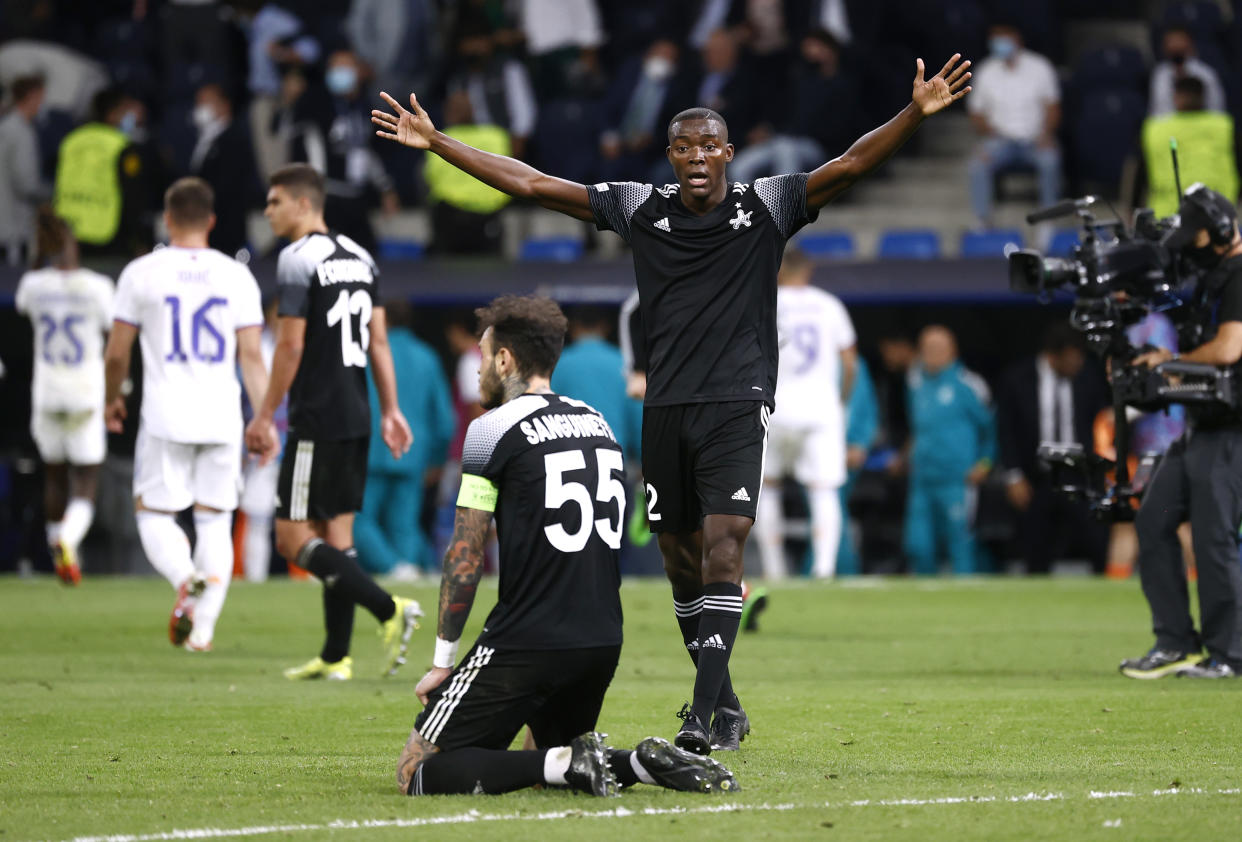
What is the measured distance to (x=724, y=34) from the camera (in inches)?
763

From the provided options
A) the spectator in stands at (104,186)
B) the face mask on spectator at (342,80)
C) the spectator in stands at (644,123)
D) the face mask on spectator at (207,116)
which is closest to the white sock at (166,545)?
the spectator in stands at (104,186)

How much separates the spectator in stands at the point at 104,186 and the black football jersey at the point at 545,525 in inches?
492

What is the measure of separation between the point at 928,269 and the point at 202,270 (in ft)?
25.9

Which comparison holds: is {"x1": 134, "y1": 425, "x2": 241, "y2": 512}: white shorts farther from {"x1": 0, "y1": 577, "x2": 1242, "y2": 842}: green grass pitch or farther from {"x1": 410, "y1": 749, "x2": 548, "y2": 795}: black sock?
{"x1": 410, "y1": 749, "x2": 548, "y2": 795}: black sock

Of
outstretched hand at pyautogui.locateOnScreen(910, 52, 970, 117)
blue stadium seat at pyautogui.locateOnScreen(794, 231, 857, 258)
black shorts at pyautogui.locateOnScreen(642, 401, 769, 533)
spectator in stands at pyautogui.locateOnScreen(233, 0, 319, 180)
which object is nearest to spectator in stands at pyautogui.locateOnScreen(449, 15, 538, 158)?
spectator in stands at pyautogui.locateOnScreen(233, 0, 319, 180)

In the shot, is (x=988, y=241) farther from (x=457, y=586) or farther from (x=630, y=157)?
(x=457, y=586)

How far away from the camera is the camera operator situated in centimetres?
870

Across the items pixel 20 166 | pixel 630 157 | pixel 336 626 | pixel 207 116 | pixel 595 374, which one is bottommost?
pixel 336 626

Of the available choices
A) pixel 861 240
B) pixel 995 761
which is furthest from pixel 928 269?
pixel 995 761

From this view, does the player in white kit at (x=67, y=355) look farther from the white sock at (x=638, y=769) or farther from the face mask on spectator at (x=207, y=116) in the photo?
the white sock at (x=638, y=769)

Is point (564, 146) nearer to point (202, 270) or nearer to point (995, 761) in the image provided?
point (202, 270)

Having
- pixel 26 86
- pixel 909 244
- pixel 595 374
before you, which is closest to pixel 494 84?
pixel 26 86

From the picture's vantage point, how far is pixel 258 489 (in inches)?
607

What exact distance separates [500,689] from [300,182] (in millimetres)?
4218
